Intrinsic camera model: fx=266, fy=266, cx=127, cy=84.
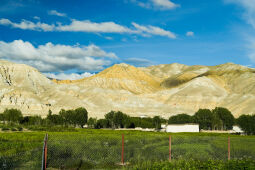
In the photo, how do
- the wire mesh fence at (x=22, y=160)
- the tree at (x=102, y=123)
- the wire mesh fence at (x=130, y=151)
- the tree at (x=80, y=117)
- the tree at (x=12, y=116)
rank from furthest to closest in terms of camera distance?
the tree at (x=80, y=117) → the tree at (x=102, y=123) → the tree at (x=12, y=116) → the wire mesh fence at (x=130, y=151) → the wire mesh fence at (x=22, y=160)

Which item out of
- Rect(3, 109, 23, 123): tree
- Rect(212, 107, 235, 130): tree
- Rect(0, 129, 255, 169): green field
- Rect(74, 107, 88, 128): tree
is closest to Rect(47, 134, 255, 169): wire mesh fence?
Rect(0, 129, 255, 169): green field

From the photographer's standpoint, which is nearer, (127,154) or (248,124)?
(127,154)

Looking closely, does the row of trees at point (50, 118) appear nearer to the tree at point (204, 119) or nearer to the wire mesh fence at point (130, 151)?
the tree at point (204, 119)

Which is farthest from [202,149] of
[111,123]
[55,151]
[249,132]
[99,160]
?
[111,123]

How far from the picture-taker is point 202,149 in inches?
812

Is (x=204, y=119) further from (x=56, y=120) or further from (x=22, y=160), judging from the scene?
(x=22, y=160)

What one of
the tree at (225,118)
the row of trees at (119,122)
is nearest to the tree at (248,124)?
the tree at (225,118)

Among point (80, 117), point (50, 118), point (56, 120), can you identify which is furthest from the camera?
point (80, 117)

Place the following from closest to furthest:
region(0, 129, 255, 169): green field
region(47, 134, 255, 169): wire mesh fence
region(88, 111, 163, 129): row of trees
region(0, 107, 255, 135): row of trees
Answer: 1. region(0, 129, 255, 169): green field
2. region(47, 134, 255, 169): wire mesh fence
3. region(0, 107, 255, 135): row of trees
4. region(88, 111, 163, 129): row of trees

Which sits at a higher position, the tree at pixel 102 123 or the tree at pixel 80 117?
the tree at pixel 80 117

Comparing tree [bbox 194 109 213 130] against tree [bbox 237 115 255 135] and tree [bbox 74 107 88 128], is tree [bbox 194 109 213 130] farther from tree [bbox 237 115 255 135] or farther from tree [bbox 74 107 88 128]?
tree [bbox 74 107 88 128]

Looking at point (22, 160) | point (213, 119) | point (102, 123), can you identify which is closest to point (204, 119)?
point (213, 119)

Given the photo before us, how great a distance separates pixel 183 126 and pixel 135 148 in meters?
71.8

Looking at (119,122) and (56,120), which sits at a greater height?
(56,120)
